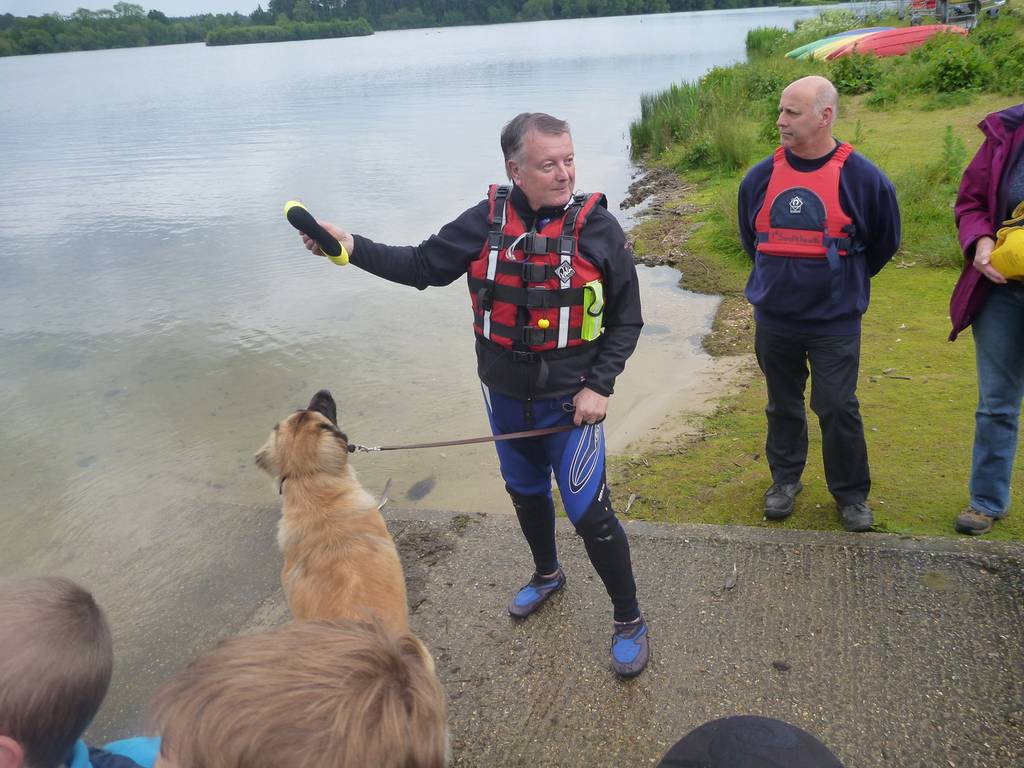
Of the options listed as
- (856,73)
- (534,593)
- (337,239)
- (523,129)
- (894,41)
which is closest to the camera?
(523,129)

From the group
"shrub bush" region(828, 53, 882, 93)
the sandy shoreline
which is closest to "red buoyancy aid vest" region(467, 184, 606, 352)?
the sandy shoreline

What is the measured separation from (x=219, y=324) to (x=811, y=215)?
7.66 meters

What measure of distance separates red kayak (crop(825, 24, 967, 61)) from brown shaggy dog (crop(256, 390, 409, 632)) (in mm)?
23498

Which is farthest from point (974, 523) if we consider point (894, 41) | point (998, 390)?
point (894, 41)

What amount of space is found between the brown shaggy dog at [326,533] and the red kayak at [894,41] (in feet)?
77.1

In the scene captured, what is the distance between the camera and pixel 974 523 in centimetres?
367

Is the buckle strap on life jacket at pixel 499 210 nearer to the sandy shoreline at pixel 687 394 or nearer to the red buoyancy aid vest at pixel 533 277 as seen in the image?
the red buoyancy aid vest at pixel 533 277

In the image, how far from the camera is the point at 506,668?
10.2 ft

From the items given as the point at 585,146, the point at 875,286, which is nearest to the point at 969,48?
the point at 585,146

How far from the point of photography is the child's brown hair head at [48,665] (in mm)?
1315

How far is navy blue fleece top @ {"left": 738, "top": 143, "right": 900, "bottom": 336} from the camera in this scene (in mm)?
3385

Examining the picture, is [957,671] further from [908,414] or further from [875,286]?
[875,286]

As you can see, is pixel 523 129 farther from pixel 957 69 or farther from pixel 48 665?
pixel 957 69

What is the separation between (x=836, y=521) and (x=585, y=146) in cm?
1579
